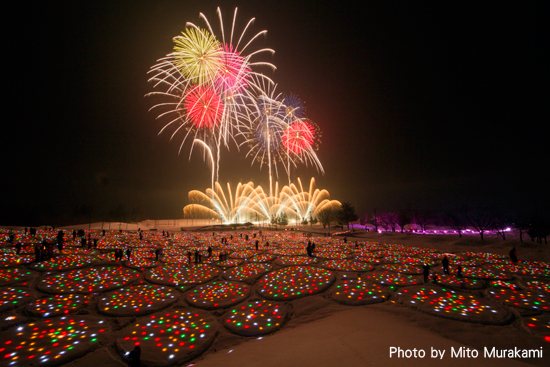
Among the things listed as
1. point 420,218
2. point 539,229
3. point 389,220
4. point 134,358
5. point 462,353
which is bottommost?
point 134,358

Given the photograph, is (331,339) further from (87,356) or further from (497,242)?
(497,242)

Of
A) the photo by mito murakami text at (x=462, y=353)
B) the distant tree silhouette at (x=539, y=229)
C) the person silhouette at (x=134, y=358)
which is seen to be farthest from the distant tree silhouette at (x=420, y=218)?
the person silhouette at (x=134, y=358)

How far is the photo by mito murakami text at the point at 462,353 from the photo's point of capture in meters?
5.97

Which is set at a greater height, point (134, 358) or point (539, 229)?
point (539, 229)

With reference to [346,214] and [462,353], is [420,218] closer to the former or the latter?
[346,214]

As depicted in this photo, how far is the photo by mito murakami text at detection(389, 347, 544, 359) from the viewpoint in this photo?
5.97 metres

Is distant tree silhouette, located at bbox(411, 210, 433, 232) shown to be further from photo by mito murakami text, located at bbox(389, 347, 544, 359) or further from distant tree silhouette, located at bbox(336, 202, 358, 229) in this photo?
photo by mito murakami text, located at bbox(389, 347, 544, 359)

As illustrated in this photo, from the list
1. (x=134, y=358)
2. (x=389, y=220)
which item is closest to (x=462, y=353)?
(x=134, y=358)

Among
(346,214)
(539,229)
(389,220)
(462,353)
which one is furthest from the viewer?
(389,220)

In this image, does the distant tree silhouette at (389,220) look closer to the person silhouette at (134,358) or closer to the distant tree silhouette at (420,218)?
the distant tree silhouette at (420,218)

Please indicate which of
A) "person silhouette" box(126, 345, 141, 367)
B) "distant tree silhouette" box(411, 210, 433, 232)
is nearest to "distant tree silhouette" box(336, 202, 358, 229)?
"distant tree silhouette" box(411, 210, 433, 232)

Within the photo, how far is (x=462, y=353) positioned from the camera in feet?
20.1

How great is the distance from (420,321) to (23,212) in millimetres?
98178

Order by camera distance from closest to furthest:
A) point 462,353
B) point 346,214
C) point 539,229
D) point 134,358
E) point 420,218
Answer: point 134,358 < point 462,353 < point 539,229 < point 346,214 < point 420,218
